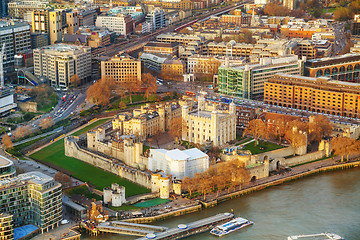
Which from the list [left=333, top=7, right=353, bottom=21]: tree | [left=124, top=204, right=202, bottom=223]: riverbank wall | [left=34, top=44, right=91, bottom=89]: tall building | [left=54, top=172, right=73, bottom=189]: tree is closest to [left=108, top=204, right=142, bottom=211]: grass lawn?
[left=124, top=204, right=202, bottom=223]: riverbank wall

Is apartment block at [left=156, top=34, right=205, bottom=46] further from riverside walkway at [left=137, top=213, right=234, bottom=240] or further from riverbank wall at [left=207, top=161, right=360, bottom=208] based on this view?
riverside walkway at [left=137, top=213, right=234, bottom=240]

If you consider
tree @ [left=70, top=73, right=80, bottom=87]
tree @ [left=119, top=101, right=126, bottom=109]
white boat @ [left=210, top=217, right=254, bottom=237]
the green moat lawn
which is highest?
tree @ [left=70, top=73, right=80, bottom=87]

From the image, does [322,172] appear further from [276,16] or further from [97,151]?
[276,16]

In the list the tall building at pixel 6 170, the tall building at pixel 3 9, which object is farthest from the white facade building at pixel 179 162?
the tall building at pixel 3 9

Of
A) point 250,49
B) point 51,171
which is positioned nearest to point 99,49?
point 250,49

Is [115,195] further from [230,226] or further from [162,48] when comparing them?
[162,48]
